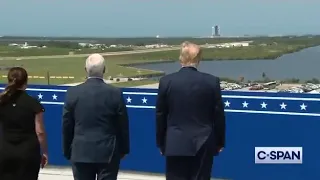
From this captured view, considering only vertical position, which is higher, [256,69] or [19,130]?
[19,130]

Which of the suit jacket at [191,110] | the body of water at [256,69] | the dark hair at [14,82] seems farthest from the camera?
the body of water at [256,69]

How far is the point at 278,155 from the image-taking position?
657 cm

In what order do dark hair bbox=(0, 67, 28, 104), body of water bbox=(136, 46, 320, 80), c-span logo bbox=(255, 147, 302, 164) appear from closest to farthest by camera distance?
dark hair bbox=(0, 67, 28, 104)
c-span logo bbox=(255, 147, 302, 164)
body of water bbox=(136, 46, 320, 80)

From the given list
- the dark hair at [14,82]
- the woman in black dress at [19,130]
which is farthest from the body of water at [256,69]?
the dark hair at [14,82]

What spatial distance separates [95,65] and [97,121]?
0.40 metres

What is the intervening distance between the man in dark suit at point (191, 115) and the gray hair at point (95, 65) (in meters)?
0.45

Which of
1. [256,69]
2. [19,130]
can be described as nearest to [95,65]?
[19,130]

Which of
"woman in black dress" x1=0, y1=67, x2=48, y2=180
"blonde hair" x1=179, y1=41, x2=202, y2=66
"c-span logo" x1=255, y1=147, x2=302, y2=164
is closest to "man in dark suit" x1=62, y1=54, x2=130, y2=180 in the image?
"woman in black dress" x1=0, y1=67, x2=48, y2=180

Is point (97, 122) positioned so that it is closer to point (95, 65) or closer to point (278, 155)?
point (95, 65)

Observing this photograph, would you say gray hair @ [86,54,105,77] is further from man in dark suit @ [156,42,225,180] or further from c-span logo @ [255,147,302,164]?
c-span logo @ [255,147,302,164]

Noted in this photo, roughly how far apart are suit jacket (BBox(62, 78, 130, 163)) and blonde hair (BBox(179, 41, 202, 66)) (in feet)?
1.73

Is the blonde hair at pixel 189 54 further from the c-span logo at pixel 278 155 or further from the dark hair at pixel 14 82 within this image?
the c-span logo at pixel 278 155

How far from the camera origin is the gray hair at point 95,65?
4.45 meters

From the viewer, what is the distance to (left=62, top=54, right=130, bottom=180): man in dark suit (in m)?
4.44
